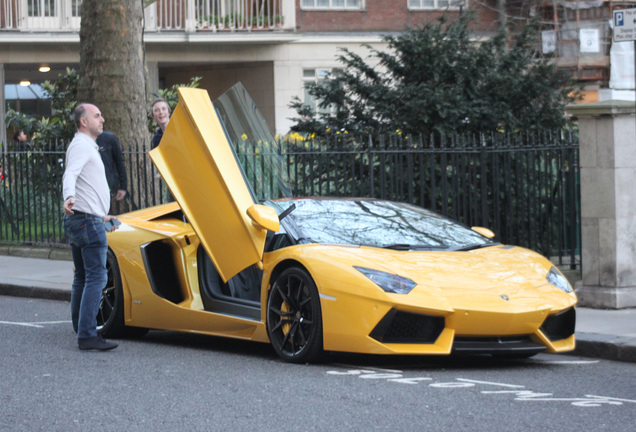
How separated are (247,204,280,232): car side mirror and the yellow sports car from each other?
10 millimetres

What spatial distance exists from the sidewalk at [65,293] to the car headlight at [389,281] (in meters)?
1.87

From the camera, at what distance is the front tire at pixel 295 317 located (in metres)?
6.88

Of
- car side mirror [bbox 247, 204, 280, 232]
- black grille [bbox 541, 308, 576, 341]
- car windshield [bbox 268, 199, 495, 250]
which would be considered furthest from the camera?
car windshield [bbox 268, 199, 495, 250]

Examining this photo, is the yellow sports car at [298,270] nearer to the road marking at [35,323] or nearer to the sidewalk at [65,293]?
the sidewalk at [65,293]

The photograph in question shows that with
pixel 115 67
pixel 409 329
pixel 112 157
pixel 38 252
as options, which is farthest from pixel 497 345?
pixel 38 252

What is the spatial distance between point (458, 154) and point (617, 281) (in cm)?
253

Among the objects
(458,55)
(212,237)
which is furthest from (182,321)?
(458,55)

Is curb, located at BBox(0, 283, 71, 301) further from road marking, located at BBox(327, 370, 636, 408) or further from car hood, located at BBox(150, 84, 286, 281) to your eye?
road marking, located at BBox(327, 370, 636, 408)

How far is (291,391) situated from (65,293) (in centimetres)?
592

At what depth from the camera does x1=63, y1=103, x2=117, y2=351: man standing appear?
7.62 meters

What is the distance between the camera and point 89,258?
25.3ft

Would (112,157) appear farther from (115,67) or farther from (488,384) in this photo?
(488,384)

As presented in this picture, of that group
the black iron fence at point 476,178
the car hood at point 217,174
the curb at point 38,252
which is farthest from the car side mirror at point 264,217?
the curb at point 38,252

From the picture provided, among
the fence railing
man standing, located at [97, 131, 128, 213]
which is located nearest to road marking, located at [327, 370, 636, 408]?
man standing, located at [97, 131, 128, 213]
